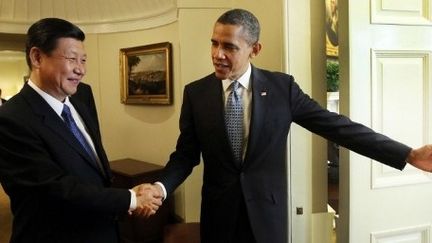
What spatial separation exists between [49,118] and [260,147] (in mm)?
A: 714

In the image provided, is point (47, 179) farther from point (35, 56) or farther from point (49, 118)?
point (35, 56)

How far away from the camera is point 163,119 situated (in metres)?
3.62

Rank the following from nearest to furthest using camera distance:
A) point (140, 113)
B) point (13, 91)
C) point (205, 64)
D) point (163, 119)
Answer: point (205, 64) → point (163, 119) → point (140, 113) → point (13, 91)

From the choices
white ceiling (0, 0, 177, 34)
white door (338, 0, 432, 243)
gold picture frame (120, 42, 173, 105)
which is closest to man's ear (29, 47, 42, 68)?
white door (338, 0, 432, 243)

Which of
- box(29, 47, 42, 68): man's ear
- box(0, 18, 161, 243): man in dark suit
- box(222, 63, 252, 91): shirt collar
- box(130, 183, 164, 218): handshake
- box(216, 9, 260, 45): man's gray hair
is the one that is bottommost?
box(130, 183, 164, 218): handshake

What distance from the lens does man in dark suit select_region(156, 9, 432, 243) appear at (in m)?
1.24

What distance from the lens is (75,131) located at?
4.16 feet

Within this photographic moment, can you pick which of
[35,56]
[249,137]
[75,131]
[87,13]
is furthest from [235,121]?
[87,13]

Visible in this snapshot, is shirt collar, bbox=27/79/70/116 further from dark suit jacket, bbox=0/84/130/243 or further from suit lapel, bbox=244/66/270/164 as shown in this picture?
suit lapel, bbox=244/66/270/164

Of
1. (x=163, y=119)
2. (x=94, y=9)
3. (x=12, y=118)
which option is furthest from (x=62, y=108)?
(x=94, y=9)

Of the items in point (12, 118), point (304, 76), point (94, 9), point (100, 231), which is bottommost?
point (100, 231)

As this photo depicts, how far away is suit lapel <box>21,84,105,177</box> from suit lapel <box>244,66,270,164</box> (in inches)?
22.6

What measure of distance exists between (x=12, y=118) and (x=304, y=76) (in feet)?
3.74

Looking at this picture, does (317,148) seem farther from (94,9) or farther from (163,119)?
(94,9)
